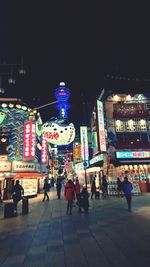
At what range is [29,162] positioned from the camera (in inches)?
870

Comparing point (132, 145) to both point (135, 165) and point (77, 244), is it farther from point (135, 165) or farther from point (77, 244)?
point (77, 244)

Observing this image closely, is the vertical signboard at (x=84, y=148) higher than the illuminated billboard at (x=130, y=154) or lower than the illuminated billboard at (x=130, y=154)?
higher

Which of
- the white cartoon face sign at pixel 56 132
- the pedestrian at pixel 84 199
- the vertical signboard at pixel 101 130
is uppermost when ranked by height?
the vertical signboard at pixel 101 130

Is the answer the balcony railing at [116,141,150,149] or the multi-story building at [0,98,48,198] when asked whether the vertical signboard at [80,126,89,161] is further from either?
the multi-story building at [0,98,48,198]

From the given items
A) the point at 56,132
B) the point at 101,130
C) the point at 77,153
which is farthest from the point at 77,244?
the point at 77,153

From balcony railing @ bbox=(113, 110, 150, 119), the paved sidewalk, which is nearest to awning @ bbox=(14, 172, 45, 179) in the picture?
balcony railing @ bbox=(113, 110, 150, 119)

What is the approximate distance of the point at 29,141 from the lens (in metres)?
21.7

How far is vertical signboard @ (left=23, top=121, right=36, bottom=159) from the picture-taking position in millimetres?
21453

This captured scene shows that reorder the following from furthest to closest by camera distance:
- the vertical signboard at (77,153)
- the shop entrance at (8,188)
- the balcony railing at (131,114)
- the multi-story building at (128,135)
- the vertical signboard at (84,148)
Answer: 1. the vertical signboard at (77,153)
2. the vertical signboard at (84,148)
3. the balcony railing at (131,114)
4. the multi-story building at (128,135)
5. the shop entrance at (8,188)

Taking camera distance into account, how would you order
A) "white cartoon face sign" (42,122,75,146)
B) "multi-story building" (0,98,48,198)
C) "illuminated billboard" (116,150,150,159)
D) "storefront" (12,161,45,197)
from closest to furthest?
"white cartoon face sign" (42,122,75,146) < "multi-story building" (0,98,48,198) < "storefront" (12,161,45,197) < "illuminated billboard" (116,150,150,159)

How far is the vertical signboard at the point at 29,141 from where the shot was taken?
21.5 metres

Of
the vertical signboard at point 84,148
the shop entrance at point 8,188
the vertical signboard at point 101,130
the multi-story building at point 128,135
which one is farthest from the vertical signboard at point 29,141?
the multi-story building at point 128,135

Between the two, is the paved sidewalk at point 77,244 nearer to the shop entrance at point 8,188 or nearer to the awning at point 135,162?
the shop entrance at point 8,188

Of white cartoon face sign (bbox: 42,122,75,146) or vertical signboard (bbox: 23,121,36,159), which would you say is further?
vertical signboard (bbox: 23,121,36,159)
